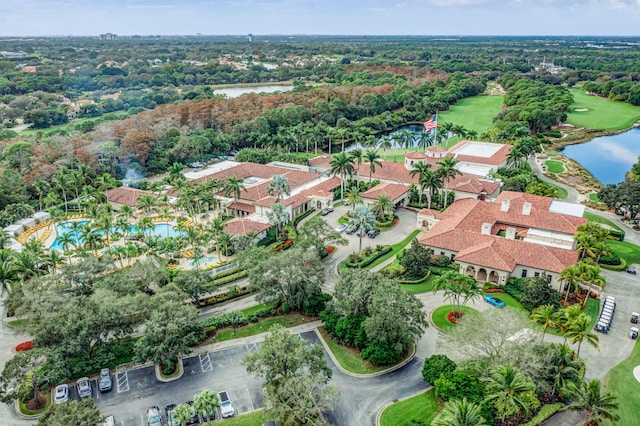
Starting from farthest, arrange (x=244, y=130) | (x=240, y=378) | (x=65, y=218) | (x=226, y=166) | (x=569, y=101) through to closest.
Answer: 1. (x=569, y=101)
2. (x=244, y=130)
3. (x=226, y=166)
4. (x=65, y=218)
5. (x=240, y=378)

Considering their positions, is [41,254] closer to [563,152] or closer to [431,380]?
[431,380]

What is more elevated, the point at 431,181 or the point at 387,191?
the point at 431,181

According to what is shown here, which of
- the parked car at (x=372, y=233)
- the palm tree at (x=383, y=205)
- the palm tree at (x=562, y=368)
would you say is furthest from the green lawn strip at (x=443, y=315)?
the palm tree at (x=383, y=205)

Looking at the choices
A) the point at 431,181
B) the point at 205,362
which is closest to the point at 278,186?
the point at 431,181

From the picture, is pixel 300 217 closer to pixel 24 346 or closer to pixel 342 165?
pixel 342 165

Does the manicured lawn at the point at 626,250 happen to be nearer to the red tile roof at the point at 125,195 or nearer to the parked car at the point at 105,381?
the parked car at the point at 105,381

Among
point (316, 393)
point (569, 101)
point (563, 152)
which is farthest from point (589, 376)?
point (569, 101)
